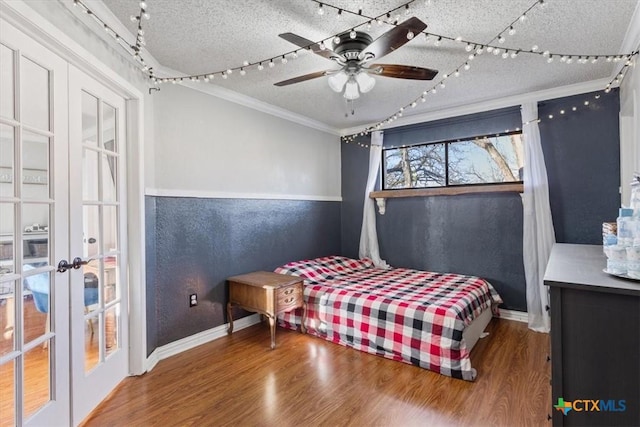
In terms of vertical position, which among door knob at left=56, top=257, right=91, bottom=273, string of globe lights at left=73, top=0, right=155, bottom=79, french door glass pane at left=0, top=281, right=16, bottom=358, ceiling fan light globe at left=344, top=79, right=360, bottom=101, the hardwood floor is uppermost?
string of globe lights at left=73, top=0, right=155, bottom=79

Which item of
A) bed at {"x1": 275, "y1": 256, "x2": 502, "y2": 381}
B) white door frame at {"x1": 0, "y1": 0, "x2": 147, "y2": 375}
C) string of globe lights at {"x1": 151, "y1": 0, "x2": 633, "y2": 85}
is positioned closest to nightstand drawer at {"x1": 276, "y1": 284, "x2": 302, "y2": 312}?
bed at {"x1": 275, "y1": 256, "x2": 502, "y2": 381}

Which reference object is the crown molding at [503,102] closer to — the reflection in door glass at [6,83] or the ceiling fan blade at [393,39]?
the ceiling fan blade at [393,39]

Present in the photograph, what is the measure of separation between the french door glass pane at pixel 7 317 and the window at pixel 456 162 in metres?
3.92

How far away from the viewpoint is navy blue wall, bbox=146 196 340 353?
2699 millimetres

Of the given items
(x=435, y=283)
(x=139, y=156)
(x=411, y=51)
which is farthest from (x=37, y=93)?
(x=435, y=283)

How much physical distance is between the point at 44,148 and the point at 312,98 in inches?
95.6

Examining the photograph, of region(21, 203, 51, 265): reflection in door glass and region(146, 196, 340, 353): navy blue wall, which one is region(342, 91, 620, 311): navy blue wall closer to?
region(146, 196, 340, 353): navy blue wall

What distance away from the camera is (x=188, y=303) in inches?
115

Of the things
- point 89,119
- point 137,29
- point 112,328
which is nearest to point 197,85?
point 137,29

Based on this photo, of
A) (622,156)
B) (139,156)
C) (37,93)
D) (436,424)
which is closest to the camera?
(37,93)

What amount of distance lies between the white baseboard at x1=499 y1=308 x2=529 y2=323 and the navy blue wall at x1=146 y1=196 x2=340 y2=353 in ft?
7.99

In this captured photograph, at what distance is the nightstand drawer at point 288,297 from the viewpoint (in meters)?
2.97

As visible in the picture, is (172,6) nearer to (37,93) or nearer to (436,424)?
(37,93)

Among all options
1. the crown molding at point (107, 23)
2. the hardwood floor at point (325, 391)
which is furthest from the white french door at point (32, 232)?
the hardwood floor at point (325, 391)
